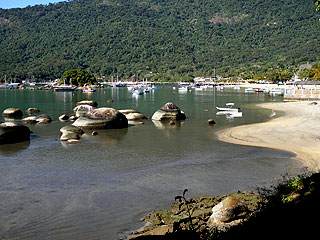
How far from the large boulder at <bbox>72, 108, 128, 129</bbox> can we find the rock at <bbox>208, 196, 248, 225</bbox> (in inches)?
895

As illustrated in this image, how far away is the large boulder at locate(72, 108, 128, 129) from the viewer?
107 feet

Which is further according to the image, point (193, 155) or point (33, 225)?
point (193, 155)

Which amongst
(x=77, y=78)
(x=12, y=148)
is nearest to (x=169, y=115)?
(x=12, y=148)

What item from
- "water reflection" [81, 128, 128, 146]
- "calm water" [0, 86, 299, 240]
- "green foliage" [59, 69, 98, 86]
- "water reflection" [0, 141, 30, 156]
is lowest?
"calm water" [0, 86, 299, 240]

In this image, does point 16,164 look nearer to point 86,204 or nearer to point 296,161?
point 86,204

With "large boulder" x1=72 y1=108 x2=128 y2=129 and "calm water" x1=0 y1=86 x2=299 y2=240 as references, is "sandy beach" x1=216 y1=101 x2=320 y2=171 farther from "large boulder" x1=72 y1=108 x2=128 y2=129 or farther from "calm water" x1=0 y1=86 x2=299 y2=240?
"large boulder" x1=72 y1=108 x2=128 y2=129

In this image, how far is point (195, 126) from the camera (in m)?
36.1

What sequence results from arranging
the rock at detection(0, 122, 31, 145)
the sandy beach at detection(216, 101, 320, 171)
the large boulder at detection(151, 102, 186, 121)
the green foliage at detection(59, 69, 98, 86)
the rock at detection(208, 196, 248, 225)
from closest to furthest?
the rock at detection(208, 196, 248, 225), the sandy beach at detection(216, 101, 320, 171), the rock at detection(0, 122, 31, 145), the large boulder at detection(151, 102, 186, 121), the green foliage at detection(59, 69, 98, 86)

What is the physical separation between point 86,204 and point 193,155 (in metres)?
9.83

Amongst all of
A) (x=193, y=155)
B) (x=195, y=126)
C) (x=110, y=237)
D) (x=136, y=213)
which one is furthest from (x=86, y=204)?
(x=195, y=126)

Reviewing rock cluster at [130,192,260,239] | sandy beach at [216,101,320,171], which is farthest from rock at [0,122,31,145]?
rock cluster at [130,192,260,239]

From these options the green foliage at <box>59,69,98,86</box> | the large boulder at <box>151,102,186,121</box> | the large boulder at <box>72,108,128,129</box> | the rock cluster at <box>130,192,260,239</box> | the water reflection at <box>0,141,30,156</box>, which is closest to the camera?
the rock cluster at <box>130,192,260,239</box>

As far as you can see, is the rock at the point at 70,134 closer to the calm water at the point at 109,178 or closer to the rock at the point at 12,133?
the calm water at the point at 109,178

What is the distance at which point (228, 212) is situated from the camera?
10.8 m
